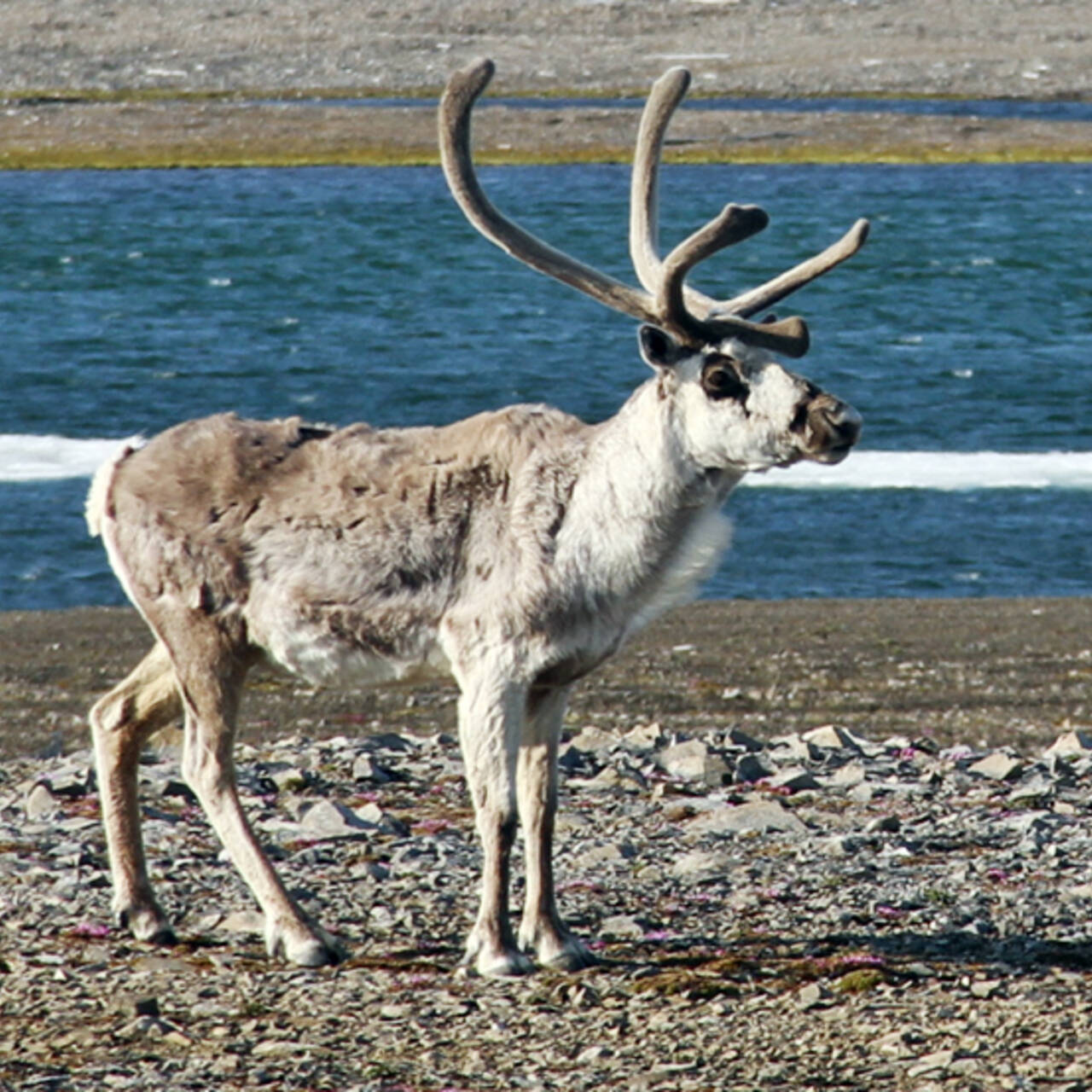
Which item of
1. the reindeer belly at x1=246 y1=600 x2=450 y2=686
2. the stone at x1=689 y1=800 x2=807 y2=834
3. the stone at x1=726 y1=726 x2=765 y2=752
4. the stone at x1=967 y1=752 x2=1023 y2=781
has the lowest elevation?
the stone at x1=726 y1=726 x2=765 y2=752

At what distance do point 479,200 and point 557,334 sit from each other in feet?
77.8

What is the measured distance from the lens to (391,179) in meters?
48.4

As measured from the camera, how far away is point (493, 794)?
764 cm

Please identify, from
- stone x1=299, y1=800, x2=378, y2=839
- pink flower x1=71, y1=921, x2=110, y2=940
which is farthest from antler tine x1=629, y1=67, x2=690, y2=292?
pink flower x1=71, y1=921, x2=110, y2=940

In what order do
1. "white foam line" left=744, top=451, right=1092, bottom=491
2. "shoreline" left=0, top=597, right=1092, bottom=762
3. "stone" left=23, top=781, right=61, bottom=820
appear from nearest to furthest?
"stone" left=23, top=781, right=61, bottom=820, "shoreline" left=0, top=597, right=1092, bottom=762, "white foam line" left=744, top=451, right=1092, bottom=491

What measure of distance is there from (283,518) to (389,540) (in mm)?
400

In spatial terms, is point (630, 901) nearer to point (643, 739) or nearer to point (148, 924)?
point (148, 924)

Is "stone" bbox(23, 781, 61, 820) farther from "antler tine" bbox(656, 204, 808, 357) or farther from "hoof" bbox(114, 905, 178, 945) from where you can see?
"antler tine" bbox(656, 204, 808, 357)

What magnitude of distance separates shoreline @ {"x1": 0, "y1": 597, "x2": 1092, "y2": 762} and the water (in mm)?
2908

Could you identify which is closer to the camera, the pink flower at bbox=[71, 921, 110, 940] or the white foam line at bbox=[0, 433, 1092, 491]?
the pink flower at bbox=[71, 921, 110, 940]

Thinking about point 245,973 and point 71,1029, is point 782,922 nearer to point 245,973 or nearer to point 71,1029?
point 245,973

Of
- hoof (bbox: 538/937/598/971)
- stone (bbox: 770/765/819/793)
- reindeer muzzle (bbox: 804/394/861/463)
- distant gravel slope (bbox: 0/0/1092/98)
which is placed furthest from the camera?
distant gravel slope (bbox: 0/0/1092/98)

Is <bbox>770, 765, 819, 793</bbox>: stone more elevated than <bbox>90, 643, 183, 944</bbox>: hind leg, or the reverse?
<bbox>90, 643, 183, 944</bbox>: hind leg

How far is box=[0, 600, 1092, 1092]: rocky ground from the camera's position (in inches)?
275
